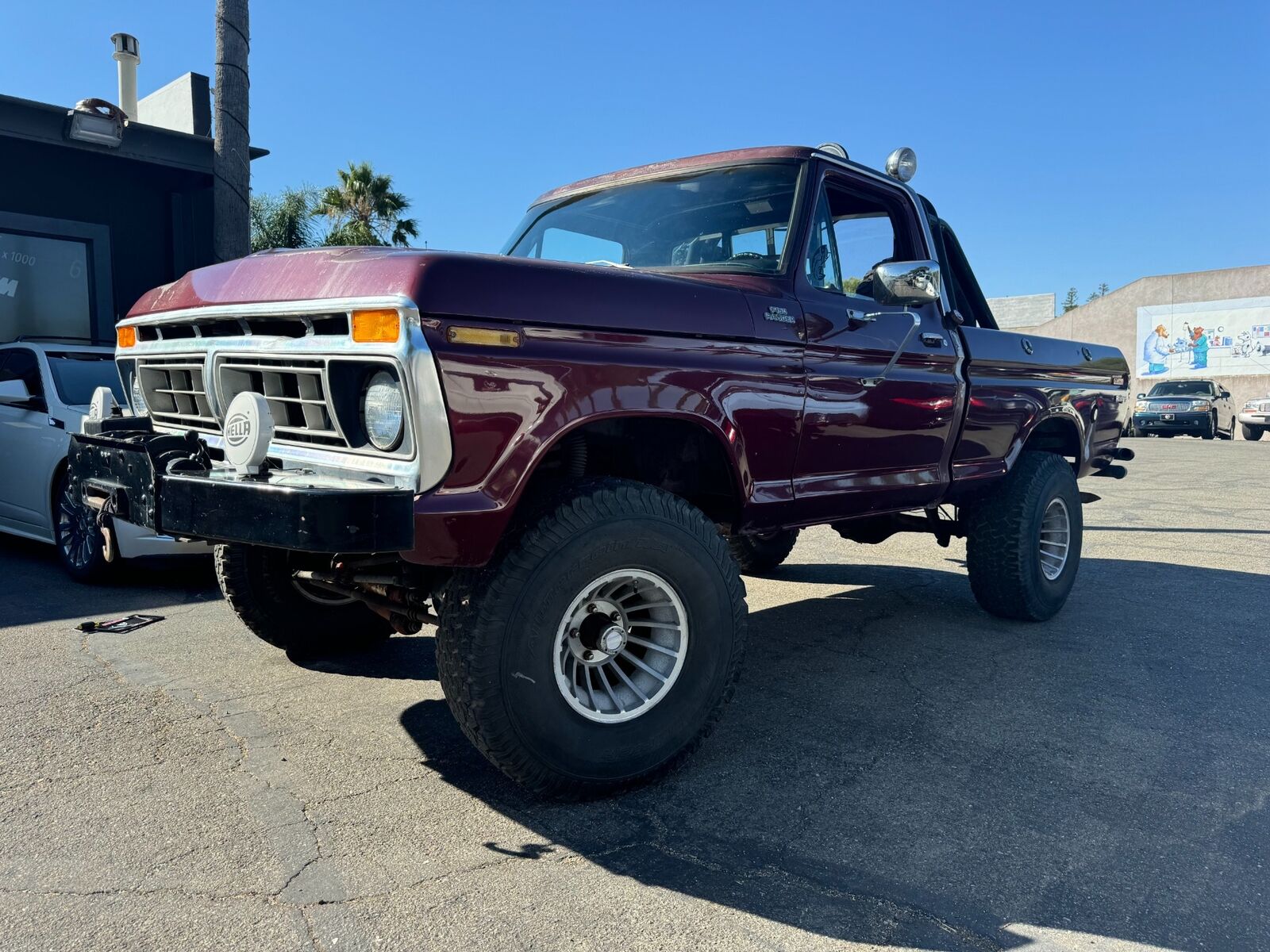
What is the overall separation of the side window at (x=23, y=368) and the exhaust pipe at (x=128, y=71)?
25.1 ft

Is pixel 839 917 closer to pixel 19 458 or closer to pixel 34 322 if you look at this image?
pixel 19 458

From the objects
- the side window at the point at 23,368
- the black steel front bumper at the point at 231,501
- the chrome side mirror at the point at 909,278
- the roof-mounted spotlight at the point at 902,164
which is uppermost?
the roof-mounted spotlight at the point at 902,164

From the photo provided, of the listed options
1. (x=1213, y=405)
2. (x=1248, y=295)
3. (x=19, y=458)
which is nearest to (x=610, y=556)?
(x=19, y=458)

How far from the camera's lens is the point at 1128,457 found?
6.05 m

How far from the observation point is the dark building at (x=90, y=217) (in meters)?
10.7

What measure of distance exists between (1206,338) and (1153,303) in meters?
2.40

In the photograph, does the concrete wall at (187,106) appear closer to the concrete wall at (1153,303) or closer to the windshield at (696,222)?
the windshield at (696,222)

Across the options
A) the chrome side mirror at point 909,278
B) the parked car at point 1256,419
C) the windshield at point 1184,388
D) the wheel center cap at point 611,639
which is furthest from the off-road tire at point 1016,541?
the windshield at point 1184,388

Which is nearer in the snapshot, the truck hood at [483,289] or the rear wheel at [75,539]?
the truck hood at [483,289]

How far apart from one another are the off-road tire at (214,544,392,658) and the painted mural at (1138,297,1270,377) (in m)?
39.5

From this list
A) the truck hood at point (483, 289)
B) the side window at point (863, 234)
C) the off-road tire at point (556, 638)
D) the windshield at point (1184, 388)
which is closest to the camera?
the truck hood at point (483, 289)

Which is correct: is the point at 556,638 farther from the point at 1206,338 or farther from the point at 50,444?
the point at 1206,338

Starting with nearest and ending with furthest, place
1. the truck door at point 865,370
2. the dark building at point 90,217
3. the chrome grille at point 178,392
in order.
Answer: the chrome grille at point 178,392 < the truck door at point 865,370 < the dark building at point 90,217

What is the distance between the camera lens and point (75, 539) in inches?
224
